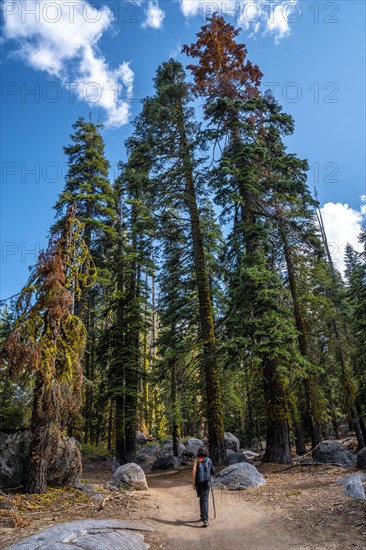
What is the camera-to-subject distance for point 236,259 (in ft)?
49.1

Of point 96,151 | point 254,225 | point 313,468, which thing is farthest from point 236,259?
point 96,151

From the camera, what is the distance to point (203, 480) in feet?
23.0

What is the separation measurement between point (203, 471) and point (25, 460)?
436 centimetres

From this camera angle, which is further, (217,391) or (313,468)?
(217,391)

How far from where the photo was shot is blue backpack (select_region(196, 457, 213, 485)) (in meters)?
7.04

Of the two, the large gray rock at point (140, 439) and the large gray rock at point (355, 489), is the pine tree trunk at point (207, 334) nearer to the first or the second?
the large gray rock at point (355, 489)

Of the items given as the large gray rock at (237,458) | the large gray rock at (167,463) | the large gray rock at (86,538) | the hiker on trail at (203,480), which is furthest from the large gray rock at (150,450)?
the large gray rock at (86,538)

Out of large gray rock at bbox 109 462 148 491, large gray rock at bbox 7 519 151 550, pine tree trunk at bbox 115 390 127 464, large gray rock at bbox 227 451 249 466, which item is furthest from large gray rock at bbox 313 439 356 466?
large gray rock at bbox 7 519 151 550

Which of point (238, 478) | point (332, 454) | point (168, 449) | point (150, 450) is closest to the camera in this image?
point (238, 478)

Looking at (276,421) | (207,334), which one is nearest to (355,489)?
(276,421)

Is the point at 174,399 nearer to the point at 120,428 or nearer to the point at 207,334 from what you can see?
the point at 120,428

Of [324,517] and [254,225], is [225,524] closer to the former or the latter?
[324,517]

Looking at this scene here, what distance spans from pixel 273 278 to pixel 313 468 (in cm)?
674

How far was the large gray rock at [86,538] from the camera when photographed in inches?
176
